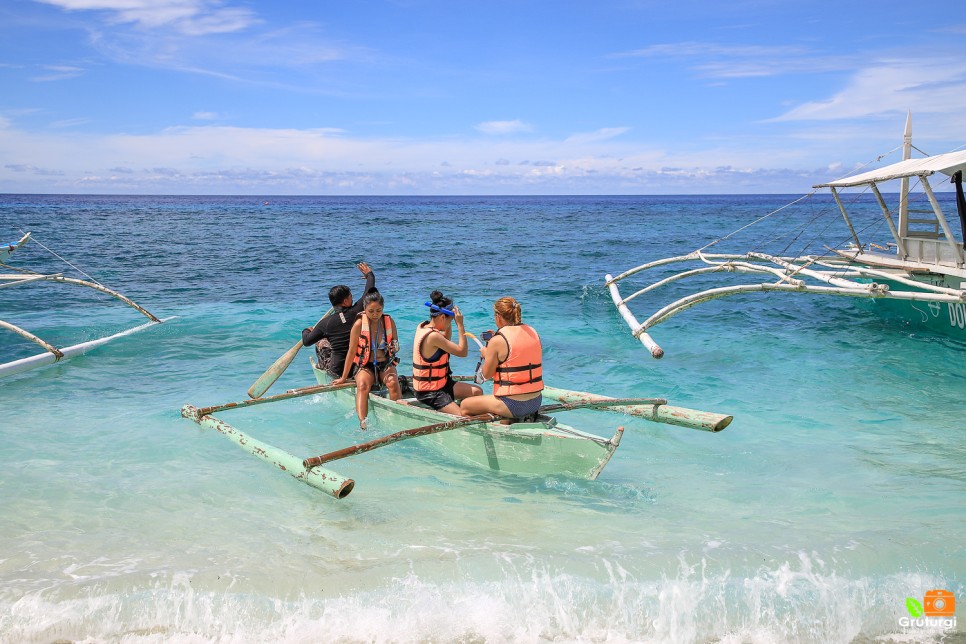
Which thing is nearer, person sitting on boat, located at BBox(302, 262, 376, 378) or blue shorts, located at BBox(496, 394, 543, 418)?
blue shorts, located at BBox(496, 394, 543, 418)

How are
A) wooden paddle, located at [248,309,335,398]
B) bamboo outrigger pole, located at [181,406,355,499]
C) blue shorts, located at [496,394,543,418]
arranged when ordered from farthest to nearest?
1. wooden paddle, located at [248,309,335,398]
2. blue shorts, located at [496,394,543,418]
3. bamboo outrigger pole, located at [181,406,355,499]

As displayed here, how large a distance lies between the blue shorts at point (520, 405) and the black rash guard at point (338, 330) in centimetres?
261

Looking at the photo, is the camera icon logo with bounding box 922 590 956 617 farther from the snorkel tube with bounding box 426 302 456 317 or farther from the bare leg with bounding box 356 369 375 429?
the bare leg with bounding box 356 369 375 429

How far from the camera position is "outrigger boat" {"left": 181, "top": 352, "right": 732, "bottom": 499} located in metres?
5.69

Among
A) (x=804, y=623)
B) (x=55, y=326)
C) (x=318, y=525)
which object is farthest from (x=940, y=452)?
(x=55, y=326)

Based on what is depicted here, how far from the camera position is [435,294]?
258 inches

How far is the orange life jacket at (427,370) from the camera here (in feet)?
22.4

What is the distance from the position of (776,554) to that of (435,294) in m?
3.59

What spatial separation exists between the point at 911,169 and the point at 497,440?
9.91 metres

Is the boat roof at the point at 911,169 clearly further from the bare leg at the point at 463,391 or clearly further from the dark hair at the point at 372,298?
the dark hair at the point at 372,298

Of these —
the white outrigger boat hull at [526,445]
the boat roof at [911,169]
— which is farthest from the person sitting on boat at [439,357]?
the boat roof at [911,169]

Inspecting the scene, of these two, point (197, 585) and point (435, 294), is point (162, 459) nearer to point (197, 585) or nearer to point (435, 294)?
point (197, 585)

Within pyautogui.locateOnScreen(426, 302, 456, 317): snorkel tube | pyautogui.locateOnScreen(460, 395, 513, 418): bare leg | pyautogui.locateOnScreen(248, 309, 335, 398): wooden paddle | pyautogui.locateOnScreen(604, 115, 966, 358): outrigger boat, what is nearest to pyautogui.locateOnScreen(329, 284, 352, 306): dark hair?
pyautogui.locateOnScreen(248, 309, 335, 398): wooden paddle

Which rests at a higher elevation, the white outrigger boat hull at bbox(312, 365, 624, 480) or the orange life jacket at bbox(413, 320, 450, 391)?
the orange life jacket at bbox(413, 320, 450, 391)
